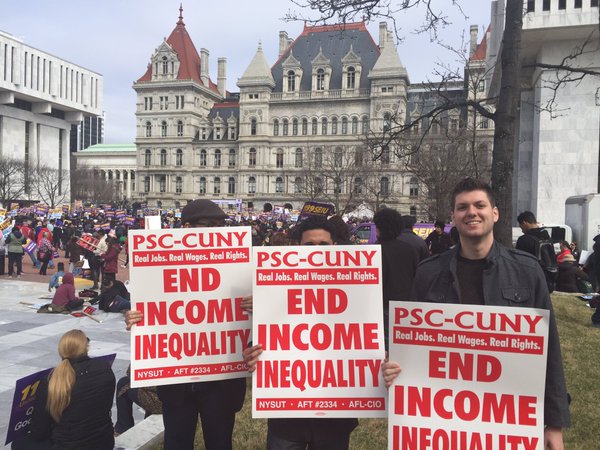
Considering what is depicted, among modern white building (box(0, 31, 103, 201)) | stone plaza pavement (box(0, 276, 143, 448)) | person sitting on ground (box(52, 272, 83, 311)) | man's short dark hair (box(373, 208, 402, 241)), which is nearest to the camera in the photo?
man's short dark hair (box(373, 208, 402, 241))

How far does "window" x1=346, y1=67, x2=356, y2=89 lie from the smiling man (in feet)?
238

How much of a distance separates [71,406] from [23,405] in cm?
36

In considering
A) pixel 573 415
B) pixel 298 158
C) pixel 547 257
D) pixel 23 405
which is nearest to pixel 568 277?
pixel 547 257

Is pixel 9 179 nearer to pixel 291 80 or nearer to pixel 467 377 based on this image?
pixel 291 80

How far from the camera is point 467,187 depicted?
2.79 meters

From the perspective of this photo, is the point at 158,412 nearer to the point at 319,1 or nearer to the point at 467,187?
the point at 467,187

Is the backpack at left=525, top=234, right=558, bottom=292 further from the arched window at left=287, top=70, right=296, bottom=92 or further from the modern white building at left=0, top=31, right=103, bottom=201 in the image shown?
the modern white building at left=0, top=31, right=103, bottom=201

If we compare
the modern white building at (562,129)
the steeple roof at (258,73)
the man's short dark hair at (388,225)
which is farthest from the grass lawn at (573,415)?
the steeple roof at (258,73)

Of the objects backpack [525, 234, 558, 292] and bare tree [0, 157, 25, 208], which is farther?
bare tree [0, 157, 25, 208]

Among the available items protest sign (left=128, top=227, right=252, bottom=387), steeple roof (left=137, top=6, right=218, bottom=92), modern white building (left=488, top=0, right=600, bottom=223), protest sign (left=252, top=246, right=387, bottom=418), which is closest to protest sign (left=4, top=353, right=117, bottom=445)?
protest sign (left=128, top=227, right=252, bottom=387)

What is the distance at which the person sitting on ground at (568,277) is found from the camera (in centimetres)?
1301

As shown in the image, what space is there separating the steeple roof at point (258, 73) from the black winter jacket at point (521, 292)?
74.2m

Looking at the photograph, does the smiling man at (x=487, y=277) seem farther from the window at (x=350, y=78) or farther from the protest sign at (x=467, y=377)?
the window at (x=350, y=78)

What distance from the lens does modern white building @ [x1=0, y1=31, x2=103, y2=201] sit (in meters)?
80.8
